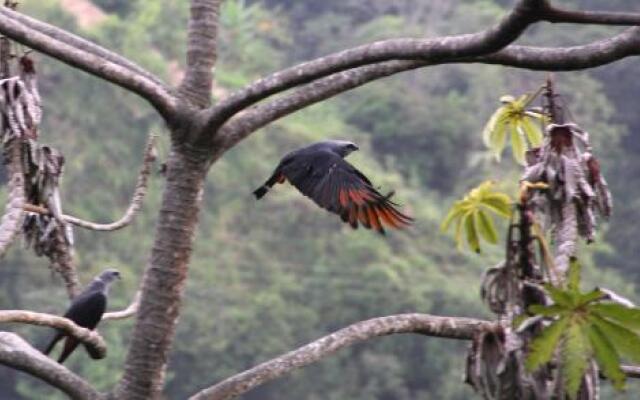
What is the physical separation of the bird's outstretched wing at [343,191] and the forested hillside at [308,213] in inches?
540

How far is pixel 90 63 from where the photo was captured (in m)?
2.94

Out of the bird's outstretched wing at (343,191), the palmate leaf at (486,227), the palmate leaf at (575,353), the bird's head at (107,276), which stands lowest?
the palmate leaf at (575,353)

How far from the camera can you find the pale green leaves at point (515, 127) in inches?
118

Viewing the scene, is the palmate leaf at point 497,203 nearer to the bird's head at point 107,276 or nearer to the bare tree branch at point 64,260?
the bare tree branch at point 64,260

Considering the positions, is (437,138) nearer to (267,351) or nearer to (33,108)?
(267,351)

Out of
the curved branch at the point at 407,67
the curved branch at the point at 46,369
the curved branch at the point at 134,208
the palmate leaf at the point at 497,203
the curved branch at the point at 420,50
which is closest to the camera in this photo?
the curved branch at the point at 420,50

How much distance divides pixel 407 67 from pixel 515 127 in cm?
30

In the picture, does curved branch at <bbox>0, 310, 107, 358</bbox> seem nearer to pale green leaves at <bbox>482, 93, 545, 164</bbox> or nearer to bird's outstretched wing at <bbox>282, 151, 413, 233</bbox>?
bird's outstretched wing at <bbox>282, 151, 413, 233</bbox>

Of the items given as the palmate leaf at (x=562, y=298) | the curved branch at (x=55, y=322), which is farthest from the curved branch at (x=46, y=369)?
the palmate leaf at (x=562, y=298)

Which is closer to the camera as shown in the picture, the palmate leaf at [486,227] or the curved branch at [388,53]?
the curved branch at [388,53]

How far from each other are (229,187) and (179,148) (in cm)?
1934

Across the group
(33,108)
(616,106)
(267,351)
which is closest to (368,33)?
(616,106)

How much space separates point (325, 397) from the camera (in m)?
20.7

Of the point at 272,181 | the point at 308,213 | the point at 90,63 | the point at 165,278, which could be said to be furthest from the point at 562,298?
the point at 308,213
